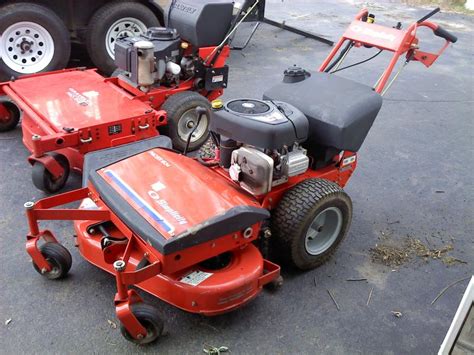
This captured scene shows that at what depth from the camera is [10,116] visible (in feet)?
13.2

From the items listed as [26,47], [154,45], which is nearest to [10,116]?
[26,47]

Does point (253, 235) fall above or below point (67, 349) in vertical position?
above

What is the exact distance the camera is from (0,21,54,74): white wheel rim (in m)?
4.51

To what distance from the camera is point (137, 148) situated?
3.20 meters

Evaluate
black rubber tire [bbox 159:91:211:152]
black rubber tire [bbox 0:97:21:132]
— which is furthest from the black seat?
black rubber tire [bbox 0:97:21:132]

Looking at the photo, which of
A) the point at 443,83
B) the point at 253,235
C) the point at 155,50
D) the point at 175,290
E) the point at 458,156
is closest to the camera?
the point at 175,290

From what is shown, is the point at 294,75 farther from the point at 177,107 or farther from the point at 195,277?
the point at 195,277

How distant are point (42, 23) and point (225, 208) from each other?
3273mm

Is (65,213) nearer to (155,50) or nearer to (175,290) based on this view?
(175,290)

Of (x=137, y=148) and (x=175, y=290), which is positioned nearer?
(x=175, y=290)

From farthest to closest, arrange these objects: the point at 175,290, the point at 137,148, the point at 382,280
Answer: the point at 137,148, the point at 382,280, the point at 175,290

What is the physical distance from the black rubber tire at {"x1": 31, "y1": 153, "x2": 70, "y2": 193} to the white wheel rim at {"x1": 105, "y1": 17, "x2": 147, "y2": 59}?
2103mm

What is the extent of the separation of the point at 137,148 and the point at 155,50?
942 mm

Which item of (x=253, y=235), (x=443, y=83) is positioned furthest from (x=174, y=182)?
(x=443, y=83)
